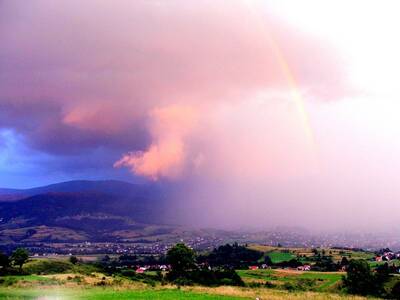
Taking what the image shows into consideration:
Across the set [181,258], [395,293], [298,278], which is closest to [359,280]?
[395,293]

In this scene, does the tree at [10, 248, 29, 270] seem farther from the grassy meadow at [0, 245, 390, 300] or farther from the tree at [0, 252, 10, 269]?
the grassy meadow at [0, 245, 390, 300]

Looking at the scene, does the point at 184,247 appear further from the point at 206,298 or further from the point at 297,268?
the point at 297,268

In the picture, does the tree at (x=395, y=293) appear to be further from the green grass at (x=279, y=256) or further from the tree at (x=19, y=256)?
the green grass at (x=279, y=256)

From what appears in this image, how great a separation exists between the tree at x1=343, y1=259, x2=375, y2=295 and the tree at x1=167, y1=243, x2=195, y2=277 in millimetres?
25247

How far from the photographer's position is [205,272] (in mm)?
75875

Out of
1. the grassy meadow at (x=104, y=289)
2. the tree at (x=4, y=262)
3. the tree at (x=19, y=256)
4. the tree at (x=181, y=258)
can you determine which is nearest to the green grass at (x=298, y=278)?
the grassy meadow at (x=104, y=289)

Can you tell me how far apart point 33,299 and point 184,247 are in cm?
4201

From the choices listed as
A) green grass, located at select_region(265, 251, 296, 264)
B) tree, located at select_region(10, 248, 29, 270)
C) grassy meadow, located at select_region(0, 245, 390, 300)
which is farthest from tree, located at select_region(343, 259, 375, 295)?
green grass, located at select_region(265, 251, 296, 264)

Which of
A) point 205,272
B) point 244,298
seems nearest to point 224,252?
point 205,272

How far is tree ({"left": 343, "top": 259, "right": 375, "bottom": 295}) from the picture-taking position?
65688 millimetres

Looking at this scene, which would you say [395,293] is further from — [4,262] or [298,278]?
[4,262]

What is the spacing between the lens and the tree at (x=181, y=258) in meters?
75.6

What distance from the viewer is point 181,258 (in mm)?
76125

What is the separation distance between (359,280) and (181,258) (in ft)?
93.3
